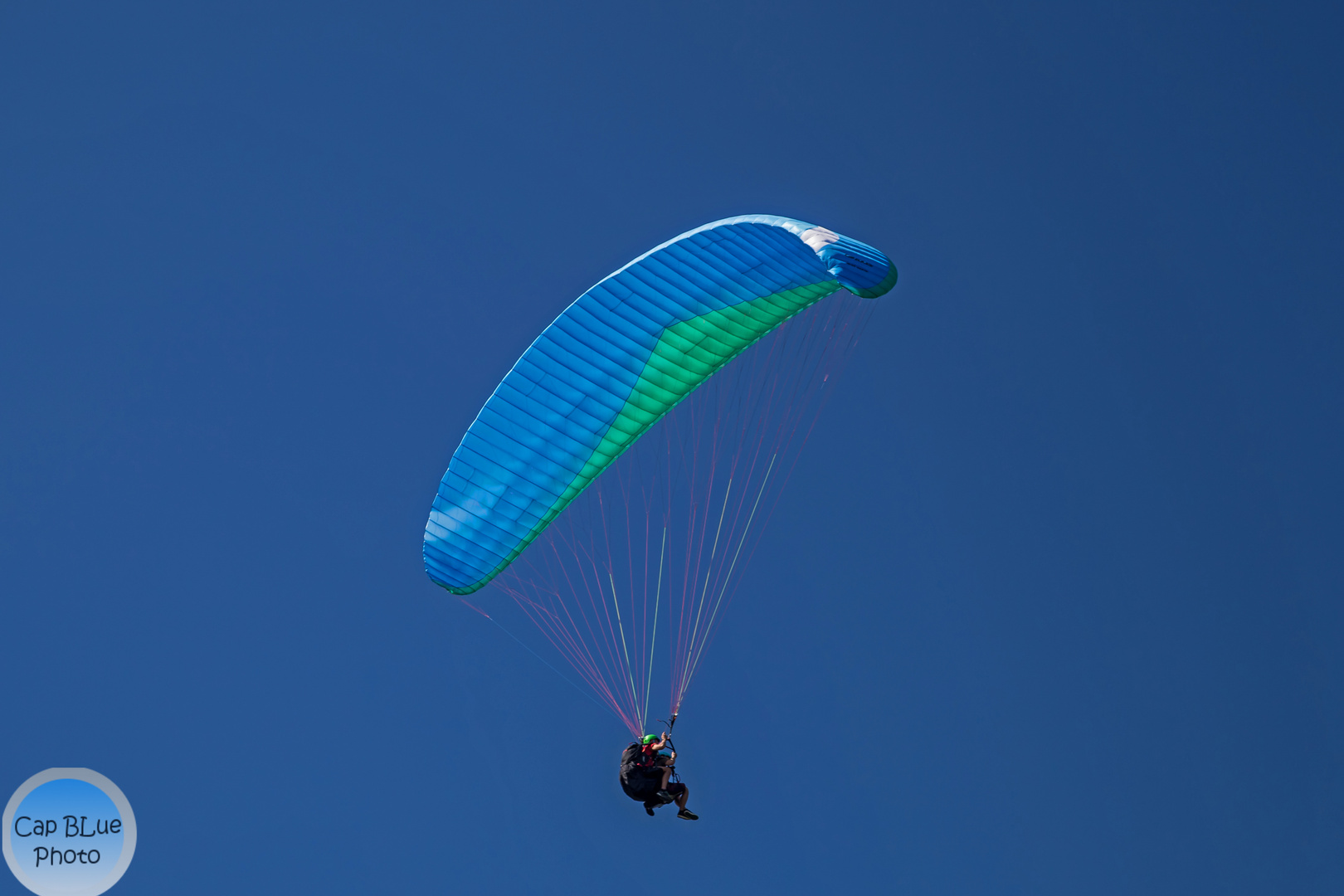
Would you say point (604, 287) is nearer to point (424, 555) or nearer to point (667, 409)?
point (667, 409)

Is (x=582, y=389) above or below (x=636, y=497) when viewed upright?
below

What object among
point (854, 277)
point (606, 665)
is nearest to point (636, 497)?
point (606, 665)

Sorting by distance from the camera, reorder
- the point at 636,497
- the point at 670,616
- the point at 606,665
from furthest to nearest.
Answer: the point at 636,497
the point at 606,665
the point at 670,616

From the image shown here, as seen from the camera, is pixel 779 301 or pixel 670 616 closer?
pixel 670 616

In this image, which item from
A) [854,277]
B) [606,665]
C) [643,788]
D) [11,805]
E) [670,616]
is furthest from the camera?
[11,805]

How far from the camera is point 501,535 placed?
15.2m

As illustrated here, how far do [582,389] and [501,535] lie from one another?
1635 mm

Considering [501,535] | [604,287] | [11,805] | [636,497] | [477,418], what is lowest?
[11,805]

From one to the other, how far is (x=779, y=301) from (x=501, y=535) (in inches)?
135

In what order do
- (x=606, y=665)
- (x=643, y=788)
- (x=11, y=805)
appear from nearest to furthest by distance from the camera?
(x=643, y=788) < (x=606, y=665) < (x=11, y=805)

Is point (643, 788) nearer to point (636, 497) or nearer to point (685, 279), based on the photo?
point (685, 279)

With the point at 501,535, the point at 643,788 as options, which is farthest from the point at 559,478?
the point at 643,788

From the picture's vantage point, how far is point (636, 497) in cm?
4256

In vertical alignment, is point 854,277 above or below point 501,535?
above
